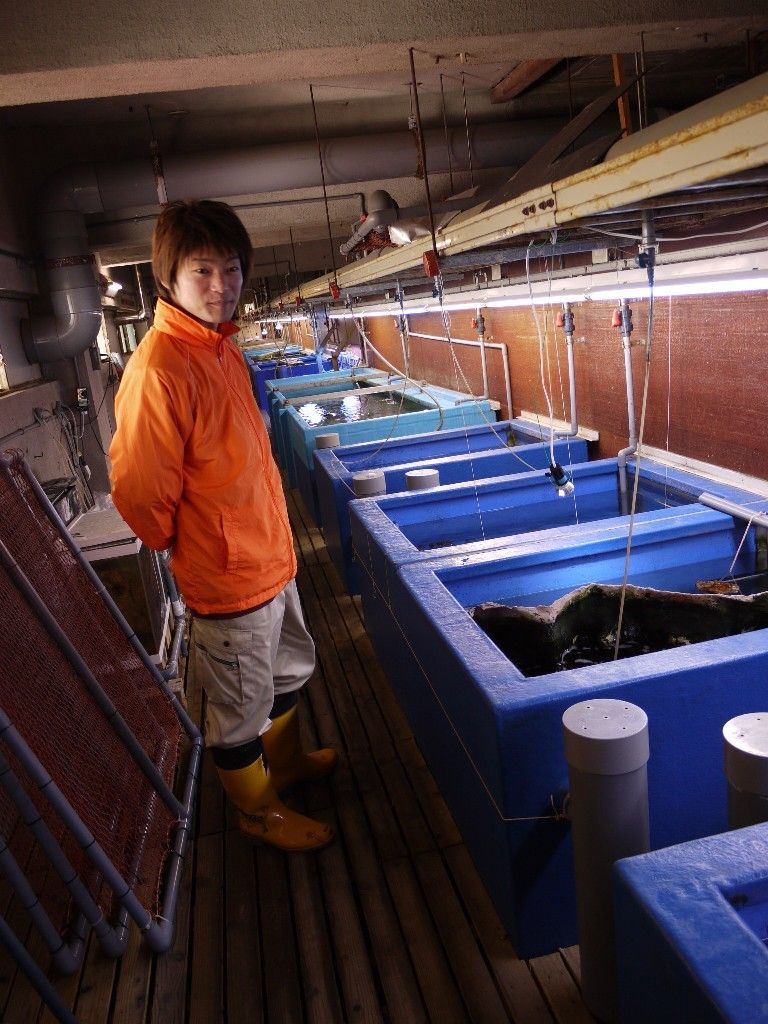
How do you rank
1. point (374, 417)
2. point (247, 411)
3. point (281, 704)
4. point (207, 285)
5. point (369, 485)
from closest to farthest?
point (207, 285), point (247, 411), point (281, 704), point (369, 485), point (374, 417)

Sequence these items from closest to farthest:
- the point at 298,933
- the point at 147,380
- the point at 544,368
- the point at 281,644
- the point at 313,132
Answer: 1. the point at 147,380
2. the point at 298,933
3. the point at 281,644
4. the point at 544,368
5. the point at 313,132

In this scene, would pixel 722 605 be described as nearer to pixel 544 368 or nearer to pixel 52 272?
pixel 544 368

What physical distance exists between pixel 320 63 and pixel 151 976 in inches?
136

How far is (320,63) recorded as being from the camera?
10.2ft

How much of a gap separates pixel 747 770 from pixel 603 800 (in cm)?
37

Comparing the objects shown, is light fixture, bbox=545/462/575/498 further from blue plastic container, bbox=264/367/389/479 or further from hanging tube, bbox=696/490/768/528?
blue plastic container, bbox=264/367/389/479

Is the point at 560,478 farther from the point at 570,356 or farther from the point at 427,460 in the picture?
the point at 427,460

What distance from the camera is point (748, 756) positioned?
1.60 m

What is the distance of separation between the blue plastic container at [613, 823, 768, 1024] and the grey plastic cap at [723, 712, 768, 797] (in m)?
0.16

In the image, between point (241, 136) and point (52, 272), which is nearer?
point (241, 136)

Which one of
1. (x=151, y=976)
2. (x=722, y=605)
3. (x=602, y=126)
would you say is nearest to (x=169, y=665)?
(x=151, y=976)

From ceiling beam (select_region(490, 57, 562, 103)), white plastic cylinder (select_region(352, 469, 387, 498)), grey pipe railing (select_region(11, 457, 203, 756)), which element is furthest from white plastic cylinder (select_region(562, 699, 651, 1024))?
ceiling beam (select_region(490, 57, 562, 103))

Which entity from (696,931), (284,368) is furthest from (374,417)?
(284,368)

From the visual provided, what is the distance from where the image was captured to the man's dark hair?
244 cm
